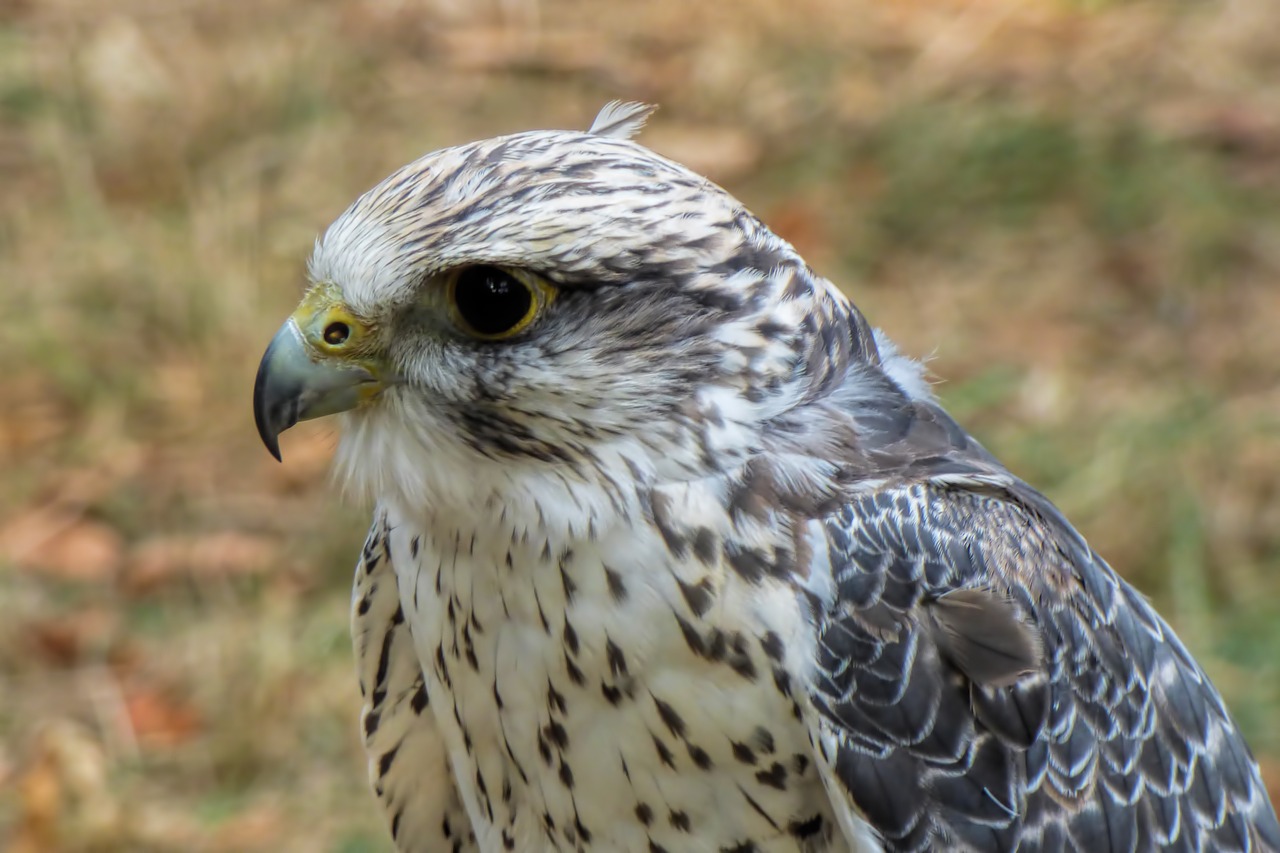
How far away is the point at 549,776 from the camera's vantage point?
285 centimetres

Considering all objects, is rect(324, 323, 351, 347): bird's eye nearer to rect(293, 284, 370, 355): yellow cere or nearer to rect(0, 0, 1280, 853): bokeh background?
rect(293, 284, 370, 355): yellow cere

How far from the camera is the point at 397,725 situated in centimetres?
323

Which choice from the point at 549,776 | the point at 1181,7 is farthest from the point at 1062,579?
the point at 1181,7

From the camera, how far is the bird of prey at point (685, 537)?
102 inches

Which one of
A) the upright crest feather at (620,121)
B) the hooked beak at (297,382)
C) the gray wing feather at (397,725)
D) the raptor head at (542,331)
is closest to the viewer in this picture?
the raptor head at (542,331)

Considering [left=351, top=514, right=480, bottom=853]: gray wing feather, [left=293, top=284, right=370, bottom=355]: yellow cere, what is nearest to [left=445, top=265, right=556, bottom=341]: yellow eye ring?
[left=293, top=284, right=370, bottom=355]: yellow cere

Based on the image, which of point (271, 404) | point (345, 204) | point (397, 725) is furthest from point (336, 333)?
point (345, 204)

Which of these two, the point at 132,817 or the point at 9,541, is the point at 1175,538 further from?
the point at 9,541

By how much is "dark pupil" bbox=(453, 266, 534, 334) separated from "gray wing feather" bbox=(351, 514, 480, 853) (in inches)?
24.1

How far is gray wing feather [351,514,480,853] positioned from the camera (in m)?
3.14

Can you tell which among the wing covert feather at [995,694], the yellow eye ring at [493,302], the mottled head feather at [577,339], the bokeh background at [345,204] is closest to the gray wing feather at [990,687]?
the wing covert feather at [995,694]

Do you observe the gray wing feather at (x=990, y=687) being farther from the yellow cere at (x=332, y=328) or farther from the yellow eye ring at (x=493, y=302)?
the yellow cere at (x=332, y=328)

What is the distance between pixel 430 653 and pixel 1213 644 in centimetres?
315

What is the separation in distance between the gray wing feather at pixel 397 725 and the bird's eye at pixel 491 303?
0.61 metres
